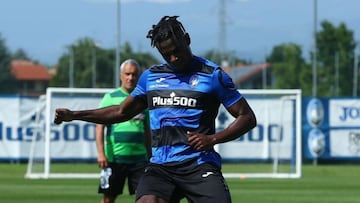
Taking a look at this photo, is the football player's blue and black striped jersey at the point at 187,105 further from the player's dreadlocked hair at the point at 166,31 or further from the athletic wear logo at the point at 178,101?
the player's dreadlocked hair at the point at 166,31

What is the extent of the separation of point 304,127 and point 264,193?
12604mm

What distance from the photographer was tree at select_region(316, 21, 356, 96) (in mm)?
80438

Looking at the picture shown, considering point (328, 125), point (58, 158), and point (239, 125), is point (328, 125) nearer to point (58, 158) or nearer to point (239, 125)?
point (58, 158)

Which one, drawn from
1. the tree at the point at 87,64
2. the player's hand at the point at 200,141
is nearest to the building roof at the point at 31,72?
the tree at the point at 87,64

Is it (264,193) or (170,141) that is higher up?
(170,141)

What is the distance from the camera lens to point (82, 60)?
379 ft

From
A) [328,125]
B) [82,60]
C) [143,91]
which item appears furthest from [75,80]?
[143,91]

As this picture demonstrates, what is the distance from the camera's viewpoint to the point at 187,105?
9328 mm

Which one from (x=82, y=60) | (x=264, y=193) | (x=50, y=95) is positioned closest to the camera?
(x=264, y=193)

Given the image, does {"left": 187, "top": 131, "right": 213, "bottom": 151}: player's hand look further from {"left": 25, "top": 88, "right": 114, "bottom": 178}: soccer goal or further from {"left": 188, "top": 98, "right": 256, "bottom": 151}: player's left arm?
{"left": 25, "top": 88, "right": 114, "bottom": 178}: soccer goal

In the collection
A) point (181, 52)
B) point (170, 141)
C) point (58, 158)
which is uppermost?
point (181, 52)

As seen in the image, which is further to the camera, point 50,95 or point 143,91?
point 50,95

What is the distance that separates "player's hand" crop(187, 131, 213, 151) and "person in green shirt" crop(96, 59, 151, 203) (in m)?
5.25

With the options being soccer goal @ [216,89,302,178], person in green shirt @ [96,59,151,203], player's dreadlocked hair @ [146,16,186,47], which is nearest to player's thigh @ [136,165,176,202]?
player's dreadlocked hair @ [146,16,186,47]
